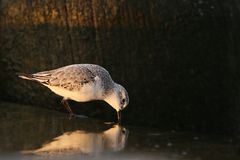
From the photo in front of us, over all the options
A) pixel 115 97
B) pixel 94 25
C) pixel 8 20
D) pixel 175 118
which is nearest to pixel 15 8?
pixel 8 20

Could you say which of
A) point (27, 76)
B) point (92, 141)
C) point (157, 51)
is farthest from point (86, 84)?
point (92, 141)

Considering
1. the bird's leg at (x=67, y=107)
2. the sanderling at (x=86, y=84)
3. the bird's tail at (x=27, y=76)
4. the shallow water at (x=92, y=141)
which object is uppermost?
the bird's tail at (x=27, y=76)

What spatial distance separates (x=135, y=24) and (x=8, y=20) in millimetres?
2028

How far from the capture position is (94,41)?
9.86m

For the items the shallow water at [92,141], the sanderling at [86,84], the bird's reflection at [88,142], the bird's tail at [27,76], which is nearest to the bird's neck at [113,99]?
the sanderling at [86,84]

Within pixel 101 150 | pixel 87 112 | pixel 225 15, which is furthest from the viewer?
pixel 87 112

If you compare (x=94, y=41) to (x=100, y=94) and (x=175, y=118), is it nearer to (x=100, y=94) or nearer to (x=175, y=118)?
(x=100, y=94)

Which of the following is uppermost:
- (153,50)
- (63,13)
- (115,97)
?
(63,13)

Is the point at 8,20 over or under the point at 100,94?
over

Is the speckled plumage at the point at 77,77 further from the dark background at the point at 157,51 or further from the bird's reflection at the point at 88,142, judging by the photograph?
the bird's reflection at the point at 88,142

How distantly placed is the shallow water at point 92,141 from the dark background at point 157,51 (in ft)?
1.28

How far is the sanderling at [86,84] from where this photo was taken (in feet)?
31.4

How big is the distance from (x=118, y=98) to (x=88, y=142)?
1110 millimetres

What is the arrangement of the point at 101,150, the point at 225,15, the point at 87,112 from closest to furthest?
the point at 101,150 < the point at 225,15 < the point at 87,112
